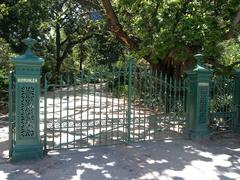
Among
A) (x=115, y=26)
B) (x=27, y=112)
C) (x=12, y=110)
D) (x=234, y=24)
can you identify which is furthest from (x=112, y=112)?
(x=115, y=26)

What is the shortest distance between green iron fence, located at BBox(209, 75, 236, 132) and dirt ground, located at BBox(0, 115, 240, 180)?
1.58 metres

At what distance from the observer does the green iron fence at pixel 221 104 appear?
9.76 m

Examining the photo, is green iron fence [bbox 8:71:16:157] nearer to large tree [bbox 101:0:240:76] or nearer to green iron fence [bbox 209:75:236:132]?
large tree [bbox 101:0:240:76]

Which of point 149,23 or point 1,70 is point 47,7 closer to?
point 1,70

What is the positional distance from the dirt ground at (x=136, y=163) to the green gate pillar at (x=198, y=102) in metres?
0.48

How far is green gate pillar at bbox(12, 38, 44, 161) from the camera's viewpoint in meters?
6.71

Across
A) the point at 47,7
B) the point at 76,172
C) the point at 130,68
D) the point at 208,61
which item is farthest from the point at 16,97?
the point at 47,7

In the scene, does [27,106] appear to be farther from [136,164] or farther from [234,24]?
[234,24]

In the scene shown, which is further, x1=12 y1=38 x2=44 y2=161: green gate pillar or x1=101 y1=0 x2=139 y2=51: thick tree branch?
x1=101 y1=0 x2=139 y2=51: thick tree branch

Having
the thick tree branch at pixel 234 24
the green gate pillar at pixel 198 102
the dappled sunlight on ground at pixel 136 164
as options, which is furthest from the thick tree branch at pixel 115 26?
the dappled sunlight on ground at pixel 136 164

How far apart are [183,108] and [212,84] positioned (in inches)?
43.0

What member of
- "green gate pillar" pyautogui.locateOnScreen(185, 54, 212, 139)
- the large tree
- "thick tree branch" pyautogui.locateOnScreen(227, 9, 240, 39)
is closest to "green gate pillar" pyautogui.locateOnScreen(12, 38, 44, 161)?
"green gate pillar" pyautogui.locateOnScreen(185, 54, 212, 139)

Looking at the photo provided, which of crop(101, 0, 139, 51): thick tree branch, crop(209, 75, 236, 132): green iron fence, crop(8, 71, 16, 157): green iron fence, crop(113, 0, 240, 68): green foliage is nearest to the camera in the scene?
crop(8, 71, 16, 157): green iron fence

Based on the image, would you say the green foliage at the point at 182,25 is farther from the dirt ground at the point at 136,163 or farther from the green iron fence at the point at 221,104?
the dirt ground at the point at 136,163
